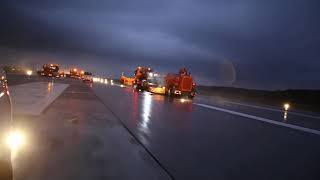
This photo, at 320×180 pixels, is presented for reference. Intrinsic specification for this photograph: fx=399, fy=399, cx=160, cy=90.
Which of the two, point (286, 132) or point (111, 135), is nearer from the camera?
point (111, 135)

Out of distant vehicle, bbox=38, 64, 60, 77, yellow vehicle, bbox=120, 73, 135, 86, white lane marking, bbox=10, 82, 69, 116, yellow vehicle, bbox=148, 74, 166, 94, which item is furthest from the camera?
distant vehicle, bbox=38, 64, 60, 77

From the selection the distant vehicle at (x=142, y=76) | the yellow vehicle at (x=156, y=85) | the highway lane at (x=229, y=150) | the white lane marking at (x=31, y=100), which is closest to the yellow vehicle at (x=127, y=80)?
the distant vehicle at (x=142, y=76)

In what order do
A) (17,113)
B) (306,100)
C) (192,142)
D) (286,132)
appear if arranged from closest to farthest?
(192,142) → (286,132) → (17,113) → (306,100)

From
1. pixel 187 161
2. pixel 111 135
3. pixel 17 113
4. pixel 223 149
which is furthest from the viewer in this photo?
pixel 17 113

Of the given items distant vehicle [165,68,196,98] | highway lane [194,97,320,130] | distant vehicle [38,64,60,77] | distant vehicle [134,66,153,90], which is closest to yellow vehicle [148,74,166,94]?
distant vehicle [134,66,153,90]

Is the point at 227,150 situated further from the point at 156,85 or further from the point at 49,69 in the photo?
the point at 49,69

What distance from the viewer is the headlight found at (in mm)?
9068

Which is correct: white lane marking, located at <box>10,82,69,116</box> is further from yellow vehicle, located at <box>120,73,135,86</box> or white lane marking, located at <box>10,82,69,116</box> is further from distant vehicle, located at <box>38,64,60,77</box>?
distant vehicle, located at <box>38,64,60,77</box>

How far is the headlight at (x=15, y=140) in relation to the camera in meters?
9.07

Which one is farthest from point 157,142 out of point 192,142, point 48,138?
point 48,138

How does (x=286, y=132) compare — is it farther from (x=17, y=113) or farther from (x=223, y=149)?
(x=17, y=113)

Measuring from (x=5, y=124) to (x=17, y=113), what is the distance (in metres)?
3.60

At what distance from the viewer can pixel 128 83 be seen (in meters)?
73.1

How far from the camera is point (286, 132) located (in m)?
14.6
